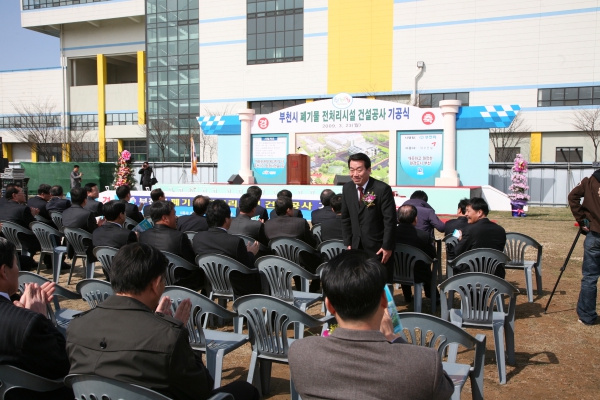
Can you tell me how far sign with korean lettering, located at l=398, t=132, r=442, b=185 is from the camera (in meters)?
18.4

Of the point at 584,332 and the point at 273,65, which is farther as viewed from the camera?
the point at 273,65

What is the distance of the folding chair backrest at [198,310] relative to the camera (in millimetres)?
3080

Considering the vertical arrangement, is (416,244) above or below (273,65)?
below

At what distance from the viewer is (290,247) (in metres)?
5.49

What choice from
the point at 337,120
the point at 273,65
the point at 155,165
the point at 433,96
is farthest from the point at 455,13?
the point at 155,165

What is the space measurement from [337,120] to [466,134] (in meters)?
4.87

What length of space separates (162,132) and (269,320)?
111 feet

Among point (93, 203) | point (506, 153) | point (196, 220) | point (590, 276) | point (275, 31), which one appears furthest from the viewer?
point (275, 31)

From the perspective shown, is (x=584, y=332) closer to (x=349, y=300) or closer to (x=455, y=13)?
(x=349, y=300)

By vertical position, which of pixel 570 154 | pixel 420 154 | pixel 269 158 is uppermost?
pixel 570 154

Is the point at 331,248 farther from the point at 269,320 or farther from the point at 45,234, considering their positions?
the point at 45,234

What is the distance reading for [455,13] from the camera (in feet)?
90.6

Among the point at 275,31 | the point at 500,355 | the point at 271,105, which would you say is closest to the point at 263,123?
the point at 271,105

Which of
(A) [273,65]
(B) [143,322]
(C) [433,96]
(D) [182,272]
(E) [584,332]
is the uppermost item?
(A) [273,65]
